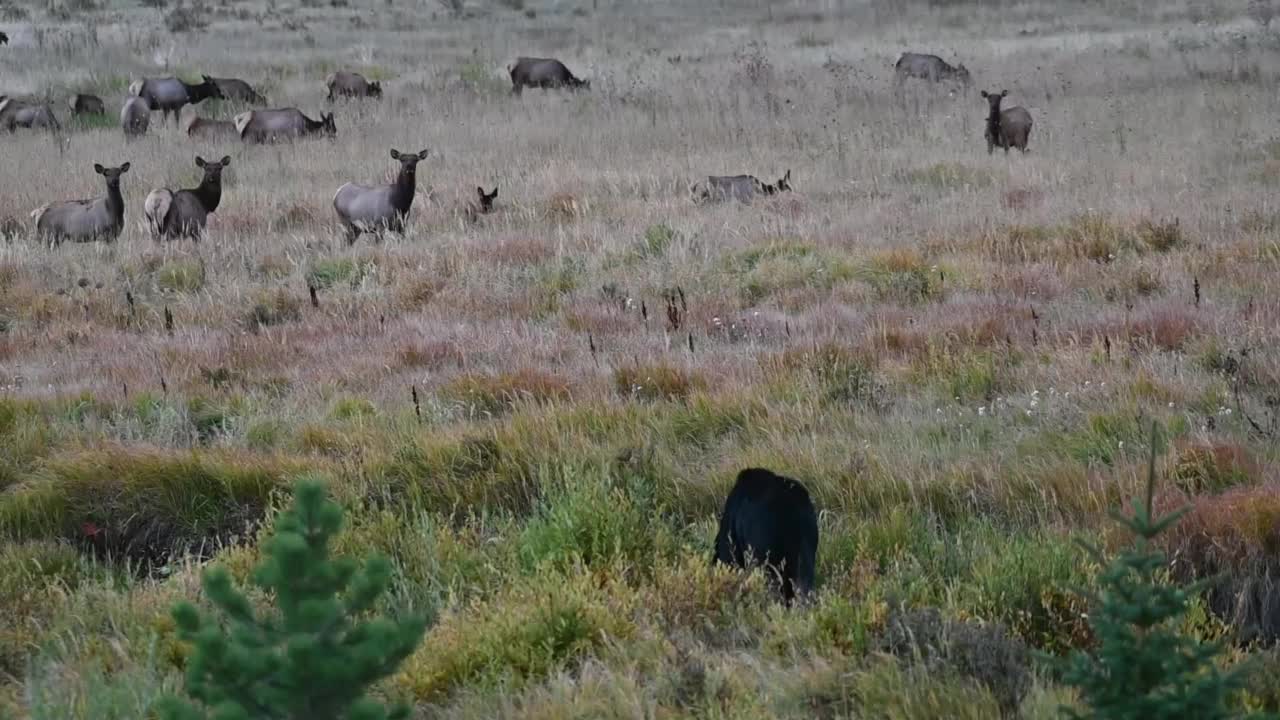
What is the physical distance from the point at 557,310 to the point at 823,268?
210 centimetres

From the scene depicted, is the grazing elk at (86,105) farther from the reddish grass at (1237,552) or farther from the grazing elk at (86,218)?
the reddish grass at (1237,552)

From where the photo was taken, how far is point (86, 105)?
77.7 ft

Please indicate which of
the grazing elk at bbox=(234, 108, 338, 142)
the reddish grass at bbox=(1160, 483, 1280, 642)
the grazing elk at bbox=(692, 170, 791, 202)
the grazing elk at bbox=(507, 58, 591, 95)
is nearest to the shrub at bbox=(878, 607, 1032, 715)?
the reddish grass at bbox=(1160, 483, 1280, 642)

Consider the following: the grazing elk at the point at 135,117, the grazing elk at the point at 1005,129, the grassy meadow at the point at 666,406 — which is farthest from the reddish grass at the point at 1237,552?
the grazing elk at the point at 135,117

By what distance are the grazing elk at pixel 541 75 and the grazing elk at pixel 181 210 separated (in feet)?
39.5

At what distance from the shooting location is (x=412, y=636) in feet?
7.11

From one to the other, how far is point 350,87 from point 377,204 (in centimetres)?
1210

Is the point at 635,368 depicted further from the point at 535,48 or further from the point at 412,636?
the point at 535,48

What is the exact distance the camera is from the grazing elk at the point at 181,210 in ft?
42.8

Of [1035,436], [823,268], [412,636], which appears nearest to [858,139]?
[823,268]

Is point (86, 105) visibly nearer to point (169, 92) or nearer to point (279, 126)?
point (169, 92)

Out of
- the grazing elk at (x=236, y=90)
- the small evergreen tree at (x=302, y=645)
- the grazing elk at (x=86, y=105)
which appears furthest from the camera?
the grazing elk at (x=236, y=90)

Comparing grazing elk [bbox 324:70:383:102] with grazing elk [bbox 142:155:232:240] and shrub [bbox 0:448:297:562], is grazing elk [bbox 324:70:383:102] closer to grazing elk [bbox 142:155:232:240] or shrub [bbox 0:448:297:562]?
grazing elk [bbox 142:155:232:240]

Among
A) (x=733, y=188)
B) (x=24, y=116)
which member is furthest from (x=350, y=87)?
(x=733, y=188)
